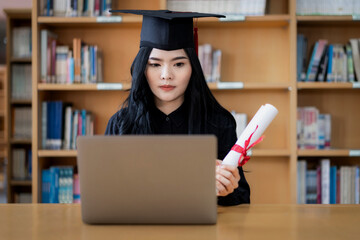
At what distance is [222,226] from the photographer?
0.97m

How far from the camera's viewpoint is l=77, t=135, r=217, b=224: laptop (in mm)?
908

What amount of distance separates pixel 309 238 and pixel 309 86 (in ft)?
6.95

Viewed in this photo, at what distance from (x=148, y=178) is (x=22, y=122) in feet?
14.2

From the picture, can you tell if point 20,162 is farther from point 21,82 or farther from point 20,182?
point 21,82

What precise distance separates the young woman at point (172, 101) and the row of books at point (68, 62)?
4.02 feet

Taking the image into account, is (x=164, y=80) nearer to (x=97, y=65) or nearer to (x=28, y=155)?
(x=97, y=65)

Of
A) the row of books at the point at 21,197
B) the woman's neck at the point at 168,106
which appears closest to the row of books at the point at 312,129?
the woman's neck at the point at 168,106

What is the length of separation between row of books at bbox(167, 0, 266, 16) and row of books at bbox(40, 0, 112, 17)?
450 mm

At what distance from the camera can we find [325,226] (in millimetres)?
983

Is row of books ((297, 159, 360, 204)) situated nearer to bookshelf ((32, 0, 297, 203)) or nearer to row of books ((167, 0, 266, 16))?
bookshelf ((32, 0, 297, 203))

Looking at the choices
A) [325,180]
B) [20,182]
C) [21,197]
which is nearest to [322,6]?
[325,180]

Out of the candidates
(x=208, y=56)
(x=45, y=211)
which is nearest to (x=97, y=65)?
(x=208, y=56)

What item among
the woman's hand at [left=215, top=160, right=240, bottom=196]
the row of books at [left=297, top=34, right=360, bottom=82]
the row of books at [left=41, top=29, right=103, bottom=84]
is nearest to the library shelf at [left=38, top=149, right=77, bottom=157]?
the row of books at [left=41, top=29, right=103, bottom=84]

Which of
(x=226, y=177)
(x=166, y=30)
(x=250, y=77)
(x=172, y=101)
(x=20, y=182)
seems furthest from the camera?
(x=20, y=182)
